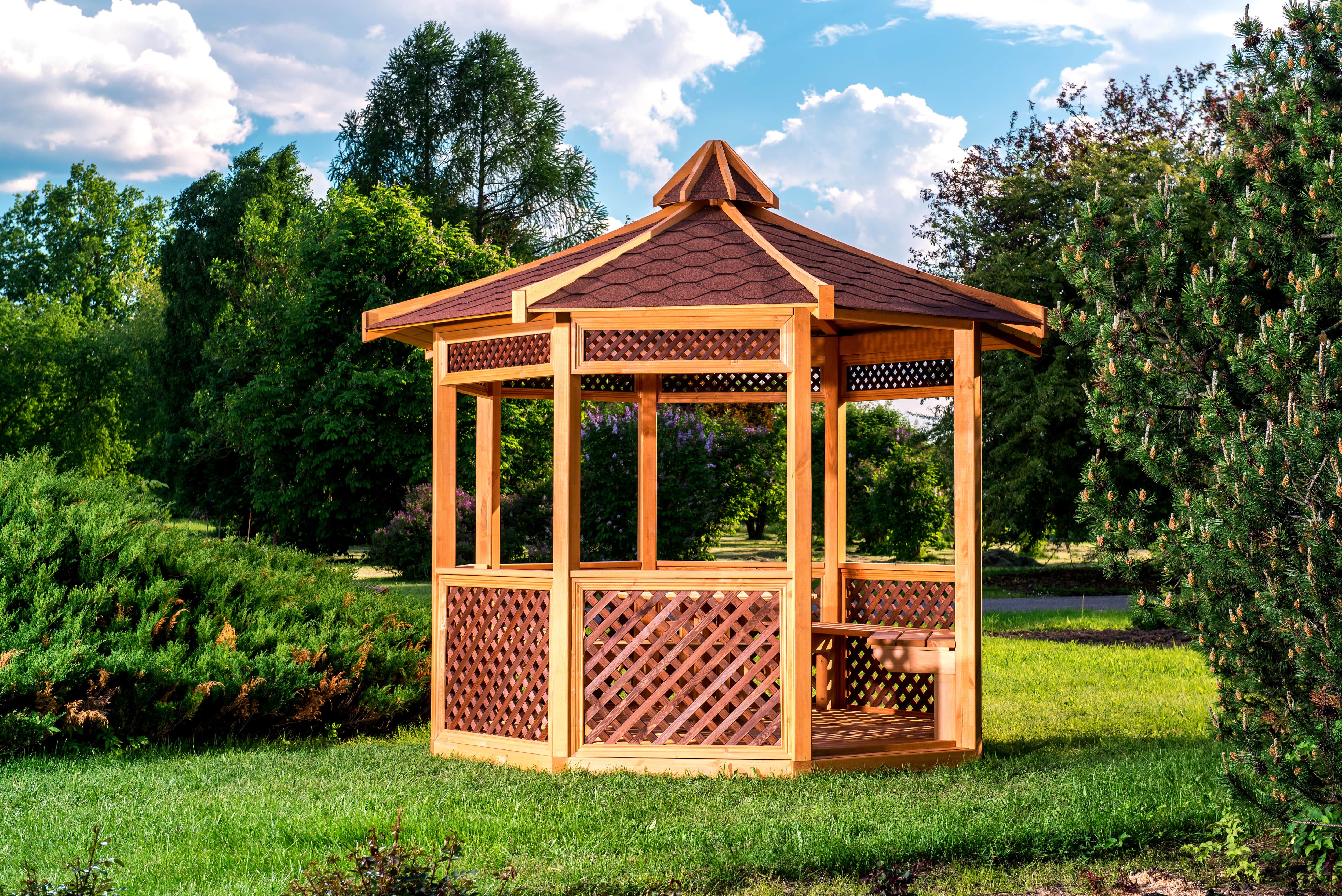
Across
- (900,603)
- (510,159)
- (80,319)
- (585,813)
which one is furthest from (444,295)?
(80,319)

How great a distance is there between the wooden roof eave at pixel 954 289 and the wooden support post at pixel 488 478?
91.6 inches

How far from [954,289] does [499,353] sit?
10.0 ft

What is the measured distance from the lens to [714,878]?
4.62m

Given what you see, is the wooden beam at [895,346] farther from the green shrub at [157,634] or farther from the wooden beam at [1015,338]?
the green shrub at [157,634]

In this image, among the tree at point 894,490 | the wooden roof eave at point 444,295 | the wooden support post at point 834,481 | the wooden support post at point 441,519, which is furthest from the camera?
the tree at point 894,490

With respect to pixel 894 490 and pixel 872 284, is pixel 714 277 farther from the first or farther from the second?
pixel 894 490

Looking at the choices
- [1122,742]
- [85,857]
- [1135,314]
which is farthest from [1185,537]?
[85,857]

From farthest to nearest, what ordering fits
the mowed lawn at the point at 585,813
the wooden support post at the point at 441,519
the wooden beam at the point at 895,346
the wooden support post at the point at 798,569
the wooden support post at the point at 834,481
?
the wooden support post at the point at 834,481
the wooden beam at the point at 895,346
the wooden support post at the point at 441,519
the wooden support post at the point at 798,569
the mowed lawn at the point at 585,813

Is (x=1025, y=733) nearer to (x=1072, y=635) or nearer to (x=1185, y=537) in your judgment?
(x=1185, y=537)

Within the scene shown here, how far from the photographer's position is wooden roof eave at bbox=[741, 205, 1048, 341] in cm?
726

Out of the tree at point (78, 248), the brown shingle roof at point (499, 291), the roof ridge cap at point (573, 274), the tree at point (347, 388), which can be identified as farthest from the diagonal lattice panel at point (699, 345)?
the tree at point (78, 248)

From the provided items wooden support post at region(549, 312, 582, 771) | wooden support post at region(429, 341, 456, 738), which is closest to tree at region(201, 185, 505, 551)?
wooden support post at region(429, 341, 456, 738)

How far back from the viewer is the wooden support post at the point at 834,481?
8.62 m

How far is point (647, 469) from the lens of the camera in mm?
8688
